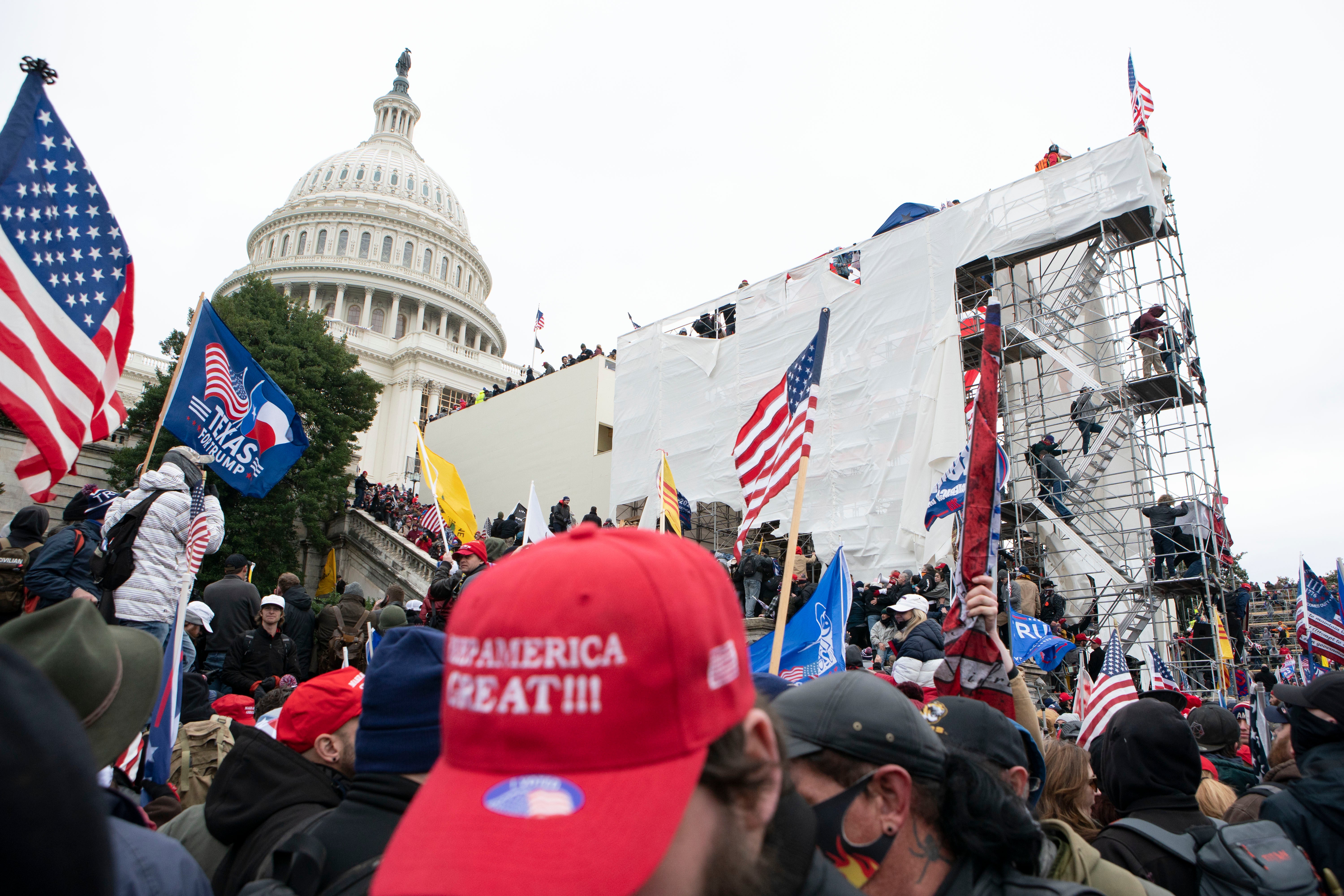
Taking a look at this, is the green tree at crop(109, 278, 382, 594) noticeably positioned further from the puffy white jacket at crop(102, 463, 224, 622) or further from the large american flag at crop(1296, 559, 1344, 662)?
the large american flag at crop(1296, 559, 1344, 662)

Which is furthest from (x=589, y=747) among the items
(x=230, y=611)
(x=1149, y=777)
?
(x=230, y=611)

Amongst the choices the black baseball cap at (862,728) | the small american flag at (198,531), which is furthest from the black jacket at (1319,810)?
the small american flag at (198,531)

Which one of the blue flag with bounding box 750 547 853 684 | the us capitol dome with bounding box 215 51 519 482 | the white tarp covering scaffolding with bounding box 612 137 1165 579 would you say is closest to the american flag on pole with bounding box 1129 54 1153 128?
the white tarp covering scaffolding with bounding box 612 137 1165 579

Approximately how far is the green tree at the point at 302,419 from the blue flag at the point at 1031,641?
2021 cm

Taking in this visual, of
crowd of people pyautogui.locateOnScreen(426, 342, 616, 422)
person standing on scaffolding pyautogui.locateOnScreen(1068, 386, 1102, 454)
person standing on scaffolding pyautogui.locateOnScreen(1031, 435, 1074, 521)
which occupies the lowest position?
person standing on scaffolding pyautogui.locateOnScreen(1031, 435, 1074, 521)

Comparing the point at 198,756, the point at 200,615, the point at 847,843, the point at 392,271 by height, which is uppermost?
the point at 392,271

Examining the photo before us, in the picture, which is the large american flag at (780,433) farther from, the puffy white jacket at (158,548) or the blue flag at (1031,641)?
the puffy white jacket at (158,548)

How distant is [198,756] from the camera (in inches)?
178

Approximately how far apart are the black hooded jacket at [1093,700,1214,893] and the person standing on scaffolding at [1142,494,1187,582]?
1259 centimetres

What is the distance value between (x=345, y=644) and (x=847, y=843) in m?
7.68

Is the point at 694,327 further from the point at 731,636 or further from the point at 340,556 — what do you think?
the point at 731,636

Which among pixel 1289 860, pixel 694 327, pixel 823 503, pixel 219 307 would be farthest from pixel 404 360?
pixel 1289 860

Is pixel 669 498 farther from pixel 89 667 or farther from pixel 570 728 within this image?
pixel 570 728

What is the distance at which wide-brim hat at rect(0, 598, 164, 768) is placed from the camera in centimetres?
179
